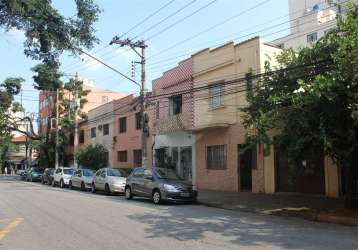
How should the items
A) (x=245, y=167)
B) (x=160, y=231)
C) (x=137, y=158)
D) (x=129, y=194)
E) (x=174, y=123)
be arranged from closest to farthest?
(x=160, y=231), (x=129, y=194), (x=245, y=167), (x=174, y=123), (x=137, y=158)

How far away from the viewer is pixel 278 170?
22.6 meters

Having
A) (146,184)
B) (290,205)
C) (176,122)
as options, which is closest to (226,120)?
(176,122)

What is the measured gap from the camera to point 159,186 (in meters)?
19.8

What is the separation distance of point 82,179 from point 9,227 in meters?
18.2

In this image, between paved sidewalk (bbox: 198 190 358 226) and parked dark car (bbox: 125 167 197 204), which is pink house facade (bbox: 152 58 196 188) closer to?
parked dark car (bbox: 125 167 197 204)

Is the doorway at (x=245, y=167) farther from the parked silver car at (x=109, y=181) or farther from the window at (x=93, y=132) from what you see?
the window at (x=93, y=132)

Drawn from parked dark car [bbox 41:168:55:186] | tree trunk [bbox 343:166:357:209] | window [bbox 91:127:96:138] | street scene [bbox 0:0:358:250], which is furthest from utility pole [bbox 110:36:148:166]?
window [bbox 91:127:96:138]

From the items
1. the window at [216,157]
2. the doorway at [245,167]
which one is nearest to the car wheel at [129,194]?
the doorway at [245,167]

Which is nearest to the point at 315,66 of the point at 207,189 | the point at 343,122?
the point at 343,122

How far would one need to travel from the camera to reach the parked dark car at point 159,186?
1945 cm

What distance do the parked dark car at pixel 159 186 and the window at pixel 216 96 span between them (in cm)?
633

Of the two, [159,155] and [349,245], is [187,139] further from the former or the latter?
[349,245]

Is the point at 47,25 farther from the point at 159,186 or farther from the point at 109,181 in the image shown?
the point at 109,181

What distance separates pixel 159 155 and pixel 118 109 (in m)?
9.93
